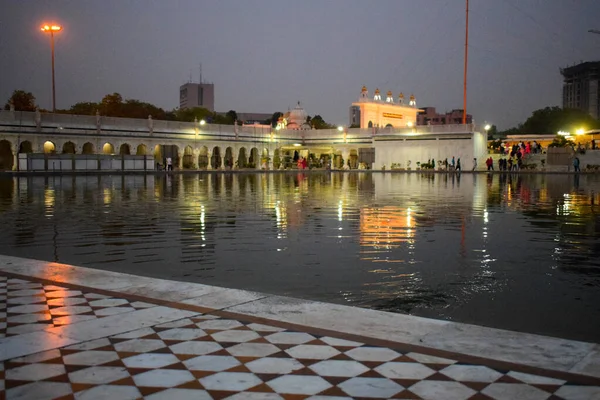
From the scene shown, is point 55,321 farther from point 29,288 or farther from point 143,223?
point 143,223

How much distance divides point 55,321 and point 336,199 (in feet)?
53.0

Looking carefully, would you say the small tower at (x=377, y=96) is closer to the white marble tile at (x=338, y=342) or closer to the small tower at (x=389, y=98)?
the small tower at (x=389, y=98)

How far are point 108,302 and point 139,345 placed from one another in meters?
1.52

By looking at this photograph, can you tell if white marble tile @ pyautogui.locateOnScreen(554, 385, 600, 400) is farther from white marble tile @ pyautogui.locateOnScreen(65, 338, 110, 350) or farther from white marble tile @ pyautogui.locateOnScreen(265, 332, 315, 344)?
white marble tile @ pyautogui.locateOnScreen(65, 338, 110, 350)

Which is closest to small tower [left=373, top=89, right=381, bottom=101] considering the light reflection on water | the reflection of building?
the reflection of building

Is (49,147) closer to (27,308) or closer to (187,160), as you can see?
(187,160)

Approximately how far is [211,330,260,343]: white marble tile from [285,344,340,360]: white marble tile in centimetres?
43

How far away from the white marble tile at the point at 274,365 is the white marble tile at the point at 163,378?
43cm

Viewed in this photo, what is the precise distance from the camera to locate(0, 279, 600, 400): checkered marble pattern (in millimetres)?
3713

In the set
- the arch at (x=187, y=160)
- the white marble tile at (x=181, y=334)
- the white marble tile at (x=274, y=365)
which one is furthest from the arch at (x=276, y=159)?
the white marble tile at (x=274, y=365)

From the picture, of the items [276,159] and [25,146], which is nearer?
[25,146]

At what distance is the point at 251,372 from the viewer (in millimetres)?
4086

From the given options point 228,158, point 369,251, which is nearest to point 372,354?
point 369,251

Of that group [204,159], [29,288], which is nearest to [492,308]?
[29,288]
